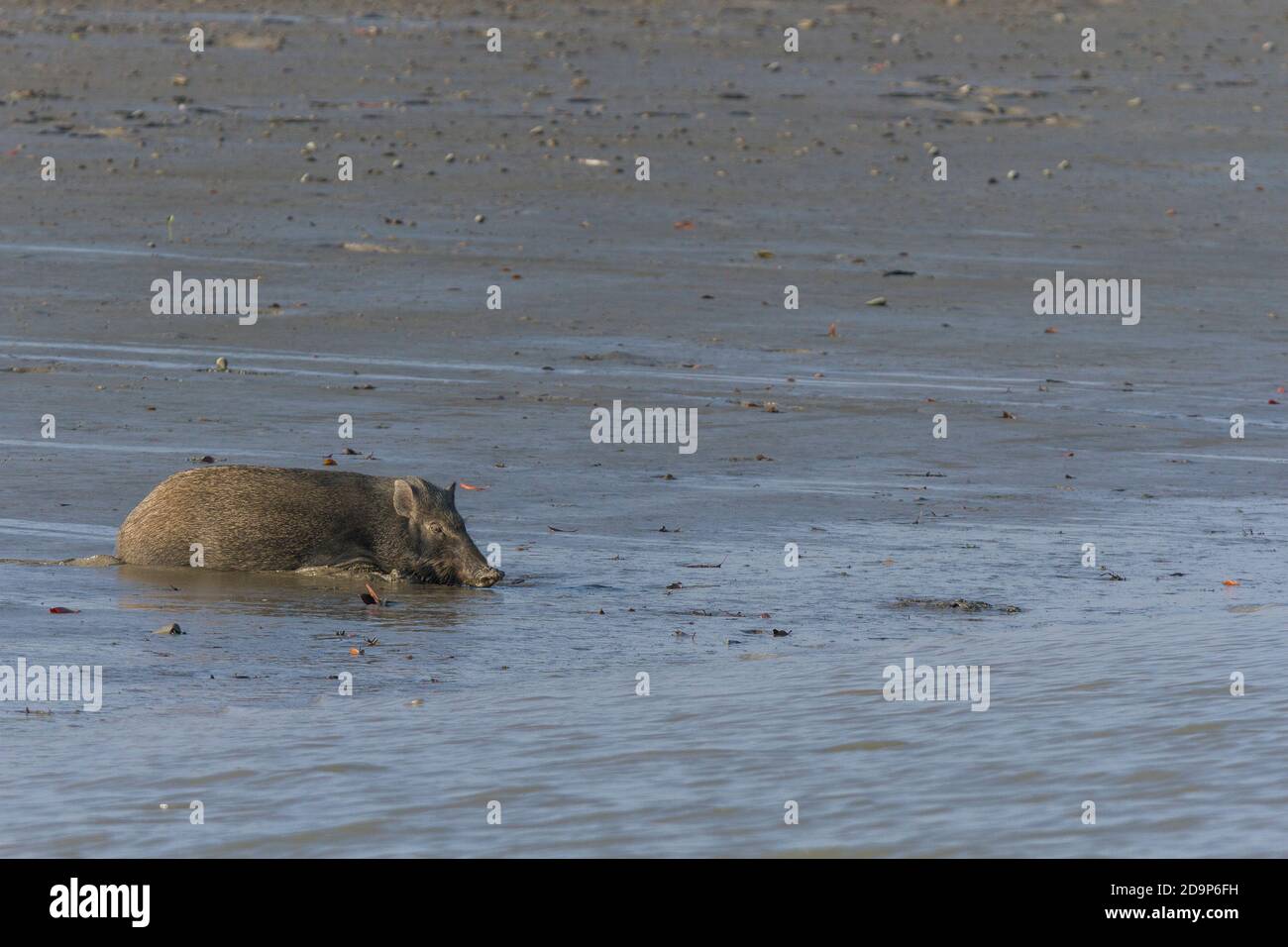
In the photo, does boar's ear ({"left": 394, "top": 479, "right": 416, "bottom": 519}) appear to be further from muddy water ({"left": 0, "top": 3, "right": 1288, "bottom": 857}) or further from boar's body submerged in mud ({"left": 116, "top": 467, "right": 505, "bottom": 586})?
muddy water ({"left": 0, "top": 3, "right": 1288, "bottom": 857})

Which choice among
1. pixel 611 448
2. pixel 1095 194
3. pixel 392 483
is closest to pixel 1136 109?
pixel 1095 194

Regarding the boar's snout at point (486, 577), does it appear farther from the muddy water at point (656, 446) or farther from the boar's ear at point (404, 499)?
the boar's ear at point (404, 499)

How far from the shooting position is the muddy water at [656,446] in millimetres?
8492

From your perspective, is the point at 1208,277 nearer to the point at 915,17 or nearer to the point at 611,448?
the point at 611,448

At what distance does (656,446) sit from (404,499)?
125 inches

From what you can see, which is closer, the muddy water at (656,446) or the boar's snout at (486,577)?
the muddy water at (656,446)

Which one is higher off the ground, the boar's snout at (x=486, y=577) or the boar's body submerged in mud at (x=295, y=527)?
the boar's body submerged in mud at (x=295, y=527)

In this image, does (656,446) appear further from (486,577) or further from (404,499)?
(486,577)

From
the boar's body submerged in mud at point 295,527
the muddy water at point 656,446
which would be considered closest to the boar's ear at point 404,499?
the boar's body submerged in mud at point 295,527

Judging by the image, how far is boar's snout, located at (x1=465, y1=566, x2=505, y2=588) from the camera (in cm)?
1116

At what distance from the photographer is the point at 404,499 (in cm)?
1161

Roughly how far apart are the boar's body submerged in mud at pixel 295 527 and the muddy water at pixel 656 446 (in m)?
0.20

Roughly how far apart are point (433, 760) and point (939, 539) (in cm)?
451

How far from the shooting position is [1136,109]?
98.4 ft
